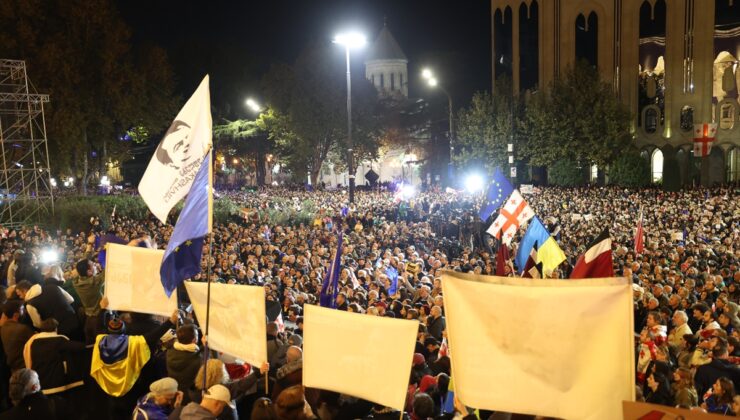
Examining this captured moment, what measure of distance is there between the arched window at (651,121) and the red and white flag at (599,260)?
1914 inches

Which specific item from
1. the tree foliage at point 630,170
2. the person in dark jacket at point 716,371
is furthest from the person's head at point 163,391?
the tree foliage at point 630,170

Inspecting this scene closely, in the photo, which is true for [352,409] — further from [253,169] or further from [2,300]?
[253,169]

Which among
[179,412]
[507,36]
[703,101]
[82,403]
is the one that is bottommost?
[82,403]

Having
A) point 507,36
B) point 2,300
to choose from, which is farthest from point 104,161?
point 2,300

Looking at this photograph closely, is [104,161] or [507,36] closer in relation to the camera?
[104,161]

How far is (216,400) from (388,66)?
93.9 meters

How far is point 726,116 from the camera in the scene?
51.1 m

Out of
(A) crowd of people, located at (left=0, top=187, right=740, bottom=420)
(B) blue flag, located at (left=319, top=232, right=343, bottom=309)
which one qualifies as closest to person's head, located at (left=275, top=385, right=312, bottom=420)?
(A) crowd of people, located at (left=0, top=187, right=740, bottom=420)

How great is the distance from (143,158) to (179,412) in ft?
227

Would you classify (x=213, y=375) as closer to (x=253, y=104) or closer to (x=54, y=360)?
(x=54, y=360)

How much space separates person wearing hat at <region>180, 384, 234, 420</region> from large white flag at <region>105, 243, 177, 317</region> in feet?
8.34

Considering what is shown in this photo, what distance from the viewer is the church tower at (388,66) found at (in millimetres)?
95938

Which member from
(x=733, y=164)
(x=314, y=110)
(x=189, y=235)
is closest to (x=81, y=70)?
(x=314, y=110)

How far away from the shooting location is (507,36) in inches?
2266
